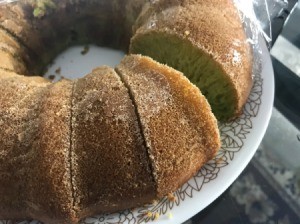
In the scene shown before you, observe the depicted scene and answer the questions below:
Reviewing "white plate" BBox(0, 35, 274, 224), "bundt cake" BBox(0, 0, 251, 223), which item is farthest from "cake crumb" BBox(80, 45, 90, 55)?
"white plate" BBox(0, 35, 274, 224)

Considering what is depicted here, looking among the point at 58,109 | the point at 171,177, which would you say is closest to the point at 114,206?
the point at 171,177

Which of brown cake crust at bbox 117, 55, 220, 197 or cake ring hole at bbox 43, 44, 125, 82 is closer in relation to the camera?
brown cake crust at bbox 117, 55, 220, 197

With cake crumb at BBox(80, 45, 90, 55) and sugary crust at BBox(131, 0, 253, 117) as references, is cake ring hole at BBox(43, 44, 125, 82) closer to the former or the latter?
cake crumb at BBox(80, 45, 90, 55)

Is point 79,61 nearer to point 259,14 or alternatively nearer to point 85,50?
point 85,50

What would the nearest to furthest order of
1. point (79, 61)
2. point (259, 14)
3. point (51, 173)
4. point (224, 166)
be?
point (51, 173) → point (224, 166) → point (259, 14) → point (79, 61)

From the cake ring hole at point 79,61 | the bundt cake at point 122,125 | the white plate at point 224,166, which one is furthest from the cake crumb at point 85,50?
the white plate at point 224,166

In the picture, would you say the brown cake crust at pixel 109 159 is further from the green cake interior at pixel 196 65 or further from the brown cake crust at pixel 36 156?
the green cake interior at pixel 196 65

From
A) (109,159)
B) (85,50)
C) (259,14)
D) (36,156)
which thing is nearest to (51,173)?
(36,156)
